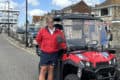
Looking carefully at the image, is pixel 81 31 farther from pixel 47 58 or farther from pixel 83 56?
pixel 47 58

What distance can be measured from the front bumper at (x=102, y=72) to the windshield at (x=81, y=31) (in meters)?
1.21

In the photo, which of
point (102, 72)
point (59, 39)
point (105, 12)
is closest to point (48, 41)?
point (59, 39)

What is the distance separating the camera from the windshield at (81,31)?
12.2 m

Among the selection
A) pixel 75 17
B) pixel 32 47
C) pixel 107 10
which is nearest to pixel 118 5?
pixel 107 10

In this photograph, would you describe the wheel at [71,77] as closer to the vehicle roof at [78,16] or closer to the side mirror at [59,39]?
the side mirror at [59,39]

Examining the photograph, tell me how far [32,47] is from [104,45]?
21868 mm

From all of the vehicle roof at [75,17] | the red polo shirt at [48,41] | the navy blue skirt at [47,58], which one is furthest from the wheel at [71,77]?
the vehicle roof at [75,17]

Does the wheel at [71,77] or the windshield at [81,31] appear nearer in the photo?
the wheel at [71,77]

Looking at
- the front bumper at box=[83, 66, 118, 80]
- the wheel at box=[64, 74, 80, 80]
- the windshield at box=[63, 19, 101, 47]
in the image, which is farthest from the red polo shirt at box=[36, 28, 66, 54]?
the windshield at box=[63, 19, 101, 47]

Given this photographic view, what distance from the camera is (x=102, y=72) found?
11.2 meters

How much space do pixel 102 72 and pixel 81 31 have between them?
173 centimetres

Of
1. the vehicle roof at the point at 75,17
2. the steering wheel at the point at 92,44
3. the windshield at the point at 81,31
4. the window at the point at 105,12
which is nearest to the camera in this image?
the steering wheel at the point at 92,44

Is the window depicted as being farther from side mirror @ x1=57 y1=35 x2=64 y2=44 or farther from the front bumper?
side mirror @ x1=57 y1=35 x2=64 y2=44

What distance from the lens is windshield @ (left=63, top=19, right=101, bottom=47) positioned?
1225 centimetres
